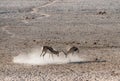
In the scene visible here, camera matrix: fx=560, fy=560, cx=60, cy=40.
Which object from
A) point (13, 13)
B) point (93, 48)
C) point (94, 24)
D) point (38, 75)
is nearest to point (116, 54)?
point (93, 48)

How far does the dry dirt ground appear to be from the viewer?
16.7 metres

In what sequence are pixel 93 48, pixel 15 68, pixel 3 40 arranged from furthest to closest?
pixel 3 40
pixel 93 48
pixel 15 68

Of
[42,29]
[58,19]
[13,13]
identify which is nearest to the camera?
[42,29]

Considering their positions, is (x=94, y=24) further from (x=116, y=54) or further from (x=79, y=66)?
(x=79, y=66)

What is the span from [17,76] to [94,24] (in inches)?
690

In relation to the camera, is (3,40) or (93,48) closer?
(93,48)

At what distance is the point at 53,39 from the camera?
2608 centimetres

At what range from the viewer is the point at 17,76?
1641 centimetres

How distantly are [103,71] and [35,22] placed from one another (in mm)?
18117

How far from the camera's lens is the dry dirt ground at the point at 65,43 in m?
16.7

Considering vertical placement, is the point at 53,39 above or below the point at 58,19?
above

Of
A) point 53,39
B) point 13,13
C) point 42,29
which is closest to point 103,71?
point 53,39

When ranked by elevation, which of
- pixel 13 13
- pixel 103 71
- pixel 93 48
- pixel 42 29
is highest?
pixel 103 71

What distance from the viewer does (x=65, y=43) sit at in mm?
24844
